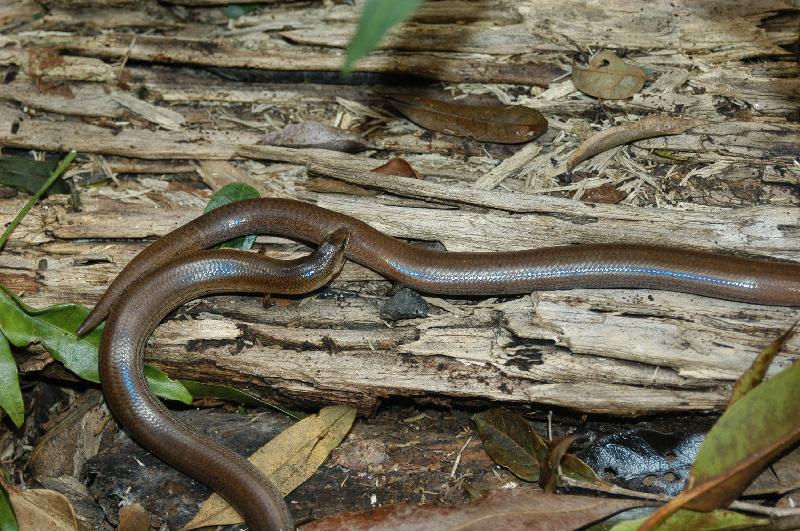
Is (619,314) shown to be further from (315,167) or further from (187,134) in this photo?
(187,134)

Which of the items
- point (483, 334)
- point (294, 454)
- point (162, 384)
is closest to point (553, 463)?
point (483, 334)

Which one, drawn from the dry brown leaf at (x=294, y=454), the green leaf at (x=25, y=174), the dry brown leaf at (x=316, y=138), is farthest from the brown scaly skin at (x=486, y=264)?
the green leaf at (x=25, y=174)

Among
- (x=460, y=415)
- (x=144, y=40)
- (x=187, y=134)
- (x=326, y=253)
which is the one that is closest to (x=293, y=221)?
(x=326, y=253)

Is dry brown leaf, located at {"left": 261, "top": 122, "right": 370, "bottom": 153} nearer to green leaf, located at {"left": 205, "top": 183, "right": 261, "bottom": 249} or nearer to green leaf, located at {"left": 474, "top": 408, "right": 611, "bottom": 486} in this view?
green leaf, located at {"left": 205, "top": 183, "right": 261, "bottom": 249}

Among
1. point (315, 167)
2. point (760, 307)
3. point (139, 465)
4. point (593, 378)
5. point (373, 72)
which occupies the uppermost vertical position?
point (373, 72)

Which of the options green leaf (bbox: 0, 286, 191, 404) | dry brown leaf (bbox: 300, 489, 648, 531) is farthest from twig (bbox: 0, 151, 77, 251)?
dry brown leaf (bbox: 300, 489, 648, 531)

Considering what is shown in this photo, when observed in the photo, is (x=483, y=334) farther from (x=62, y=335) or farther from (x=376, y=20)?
(x=376, y=20)
